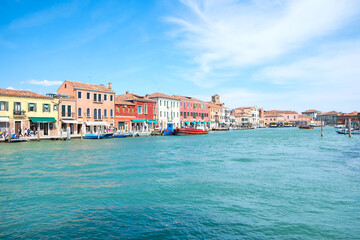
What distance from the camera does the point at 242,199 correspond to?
8312mm

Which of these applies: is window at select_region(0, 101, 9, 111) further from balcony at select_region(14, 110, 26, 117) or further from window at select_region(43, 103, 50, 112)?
window at select_region(43, 103, 50, 112)

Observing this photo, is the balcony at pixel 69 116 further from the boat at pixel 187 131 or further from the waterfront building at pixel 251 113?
the waterfront building at pixel 251 113

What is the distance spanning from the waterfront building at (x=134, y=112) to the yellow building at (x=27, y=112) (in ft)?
34.5

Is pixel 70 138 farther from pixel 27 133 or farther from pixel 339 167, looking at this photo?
pixel 339 167

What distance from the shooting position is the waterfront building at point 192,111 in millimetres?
60531

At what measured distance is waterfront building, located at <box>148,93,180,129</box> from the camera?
52875mm

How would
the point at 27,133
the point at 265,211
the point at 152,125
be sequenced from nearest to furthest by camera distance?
the point at 265,211 → the point at 27,133 → the point at 152,125

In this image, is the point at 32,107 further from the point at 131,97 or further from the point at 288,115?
the point at 288,115

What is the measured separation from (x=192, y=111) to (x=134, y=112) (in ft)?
68.3

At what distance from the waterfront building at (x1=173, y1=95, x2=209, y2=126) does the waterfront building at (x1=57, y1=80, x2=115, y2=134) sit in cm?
2055

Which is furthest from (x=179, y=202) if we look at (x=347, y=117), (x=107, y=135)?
(x=347, y=117)

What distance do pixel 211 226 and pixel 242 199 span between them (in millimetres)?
2351

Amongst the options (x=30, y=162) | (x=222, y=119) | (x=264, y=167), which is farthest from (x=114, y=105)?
(x=222, y=119)

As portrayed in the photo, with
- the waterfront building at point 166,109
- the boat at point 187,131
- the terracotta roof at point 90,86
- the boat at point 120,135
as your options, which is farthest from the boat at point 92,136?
the waterfront building at point 166,109
